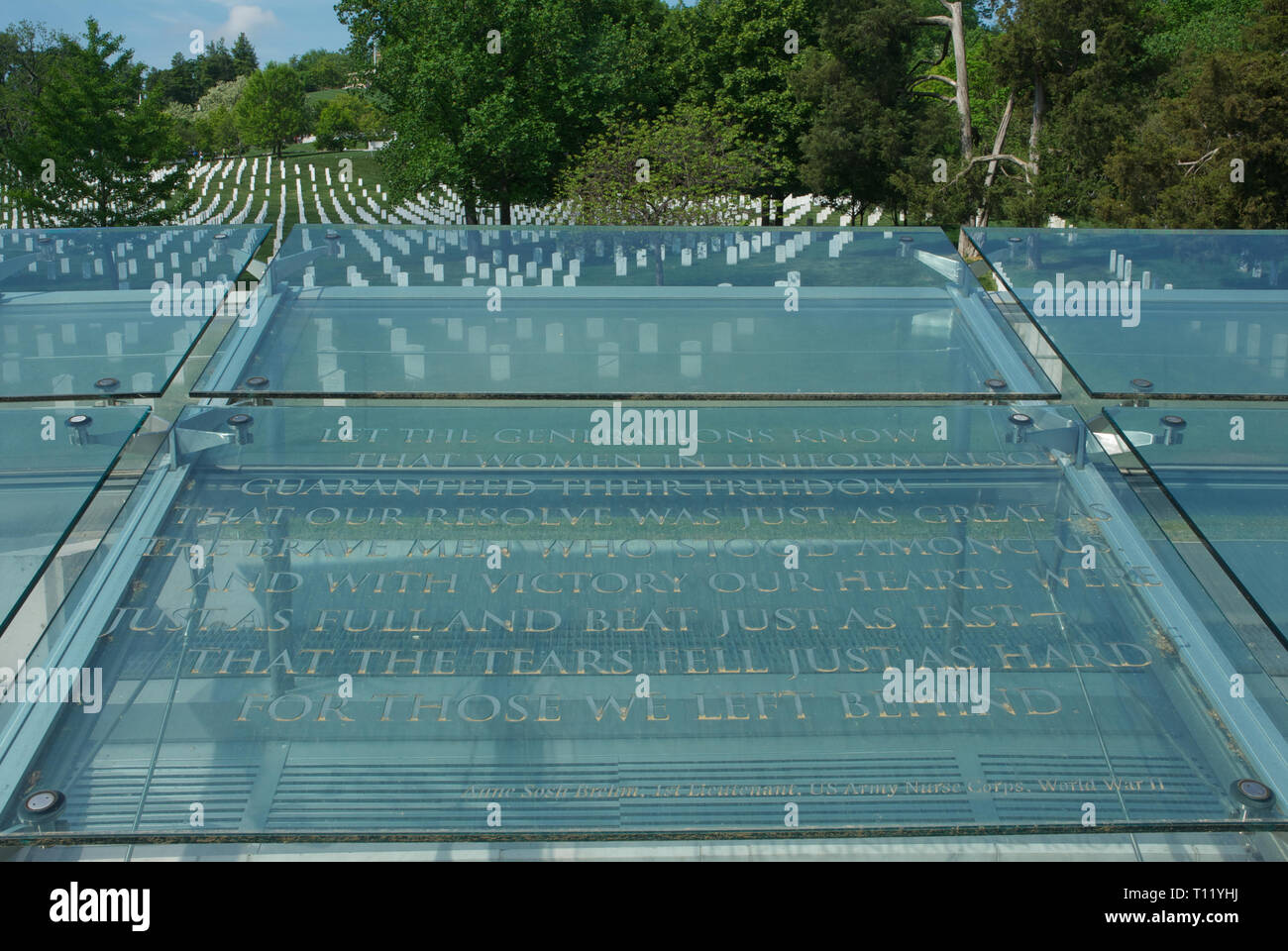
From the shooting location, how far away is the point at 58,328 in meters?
4.85

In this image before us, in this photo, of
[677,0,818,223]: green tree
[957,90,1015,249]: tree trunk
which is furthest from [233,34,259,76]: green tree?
[957,90,1015,249]: tree trunk

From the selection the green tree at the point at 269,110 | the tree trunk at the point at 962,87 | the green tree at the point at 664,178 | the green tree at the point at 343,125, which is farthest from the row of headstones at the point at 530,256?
the green tree at the point at 343,125

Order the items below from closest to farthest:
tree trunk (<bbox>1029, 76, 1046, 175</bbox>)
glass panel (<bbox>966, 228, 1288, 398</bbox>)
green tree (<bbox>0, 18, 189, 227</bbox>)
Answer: glass panel (<bbox>966, 228, 1288, 398</bbox>)
green tree (<bbox>0, 18, 189, 227</bbox>)
tree trunk (<bbox>1029, 76, 1046, 175</bbox>)

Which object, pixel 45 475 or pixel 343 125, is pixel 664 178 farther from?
pixel 343 125

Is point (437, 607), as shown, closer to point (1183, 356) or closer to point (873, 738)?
point (873, 738)

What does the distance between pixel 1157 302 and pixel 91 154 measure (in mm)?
30897

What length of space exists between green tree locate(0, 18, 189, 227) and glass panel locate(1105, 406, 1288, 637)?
2881cm

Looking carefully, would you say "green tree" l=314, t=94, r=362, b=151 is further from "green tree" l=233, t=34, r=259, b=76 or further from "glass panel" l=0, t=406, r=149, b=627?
"glass panel" l=0, t=406, r=149, b=627

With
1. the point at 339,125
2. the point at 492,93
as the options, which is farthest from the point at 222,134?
the point at 492,93

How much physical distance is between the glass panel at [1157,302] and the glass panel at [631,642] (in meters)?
0.58

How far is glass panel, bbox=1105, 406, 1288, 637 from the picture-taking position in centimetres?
320

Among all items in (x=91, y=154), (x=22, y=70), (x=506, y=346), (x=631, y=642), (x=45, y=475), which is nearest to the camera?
(x=631, y=642)

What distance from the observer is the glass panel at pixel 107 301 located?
433 centimetres

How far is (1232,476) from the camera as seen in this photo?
12.2 ft
